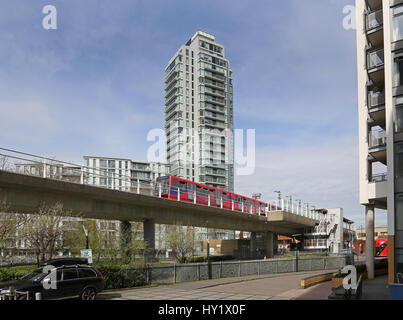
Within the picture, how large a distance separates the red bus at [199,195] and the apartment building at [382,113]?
14208 mm

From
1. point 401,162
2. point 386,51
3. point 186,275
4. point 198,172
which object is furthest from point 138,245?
point 198,172

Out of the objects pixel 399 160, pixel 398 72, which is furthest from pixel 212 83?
pixel 399 160

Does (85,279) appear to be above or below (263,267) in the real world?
above

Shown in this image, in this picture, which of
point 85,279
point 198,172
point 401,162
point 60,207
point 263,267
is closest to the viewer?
point 85,279

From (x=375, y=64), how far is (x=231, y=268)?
19.8 m

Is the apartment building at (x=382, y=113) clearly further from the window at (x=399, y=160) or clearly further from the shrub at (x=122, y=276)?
the shrub at (x=122, y=276)

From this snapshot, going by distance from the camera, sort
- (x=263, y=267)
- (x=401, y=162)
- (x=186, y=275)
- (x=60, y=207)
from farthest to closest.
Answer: (x=263, y=267) < (x=186, y=275) < (x=60, y=207) < (x=401, y=162)

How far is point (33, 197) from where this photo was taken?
25.3 m

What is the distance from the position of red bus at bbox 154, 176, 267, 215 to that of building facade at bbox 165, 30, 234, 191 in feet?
242

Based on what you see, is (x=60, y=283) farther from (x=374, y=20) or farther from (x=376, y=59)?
(x=374, y=20)

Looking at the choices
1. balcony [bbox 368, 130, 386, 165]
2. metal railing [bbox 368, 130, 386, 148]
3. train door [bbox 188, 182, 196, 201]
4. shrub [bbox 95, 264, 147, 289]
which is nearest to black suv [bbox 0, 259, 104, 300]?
shrub [bbox 95, 264, 147, 289]

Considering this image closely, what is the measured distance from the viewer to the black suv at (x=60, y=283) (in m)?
16.3
